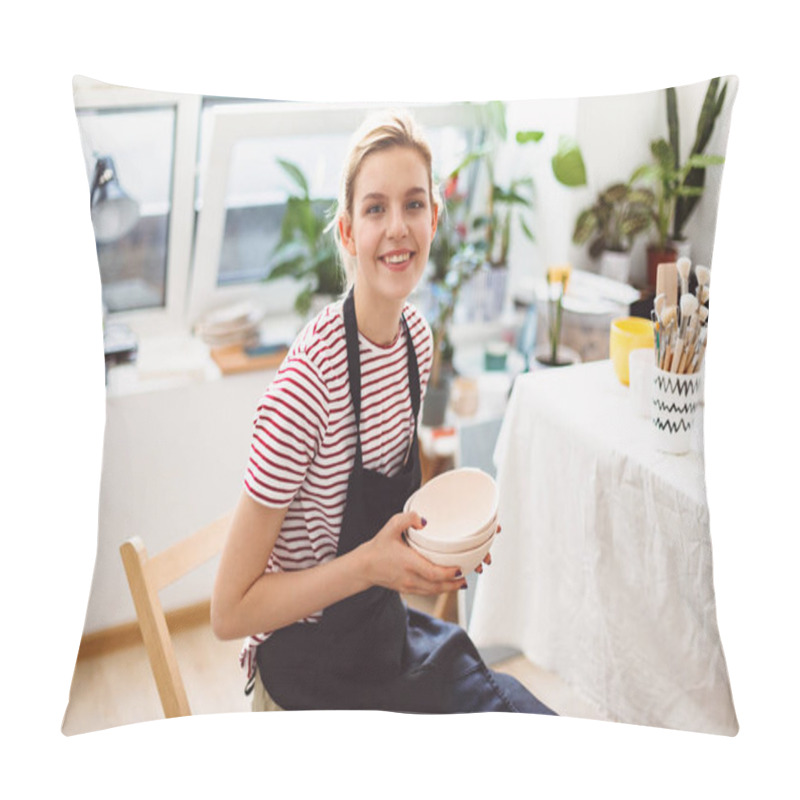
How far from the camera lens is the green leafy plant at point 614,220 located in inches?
58.0

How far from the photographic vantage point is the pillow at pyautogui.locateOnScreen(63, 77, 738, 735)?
4.42 ft

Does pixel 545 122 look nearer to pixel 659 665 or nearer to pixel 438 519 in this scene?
pixel 438 519

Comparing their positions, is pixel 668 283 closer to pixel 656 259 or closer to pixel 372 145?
pixel 656 259

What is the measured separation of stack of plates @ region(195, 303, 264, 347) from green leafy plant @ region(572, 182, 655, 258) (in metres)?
0.46

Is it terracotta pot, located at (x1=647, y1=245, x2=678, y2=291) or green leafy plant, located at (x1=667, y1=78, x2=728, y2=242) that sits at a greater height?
green leafy plant, located at (x1=667, y1=78, x2=728, y2=242)

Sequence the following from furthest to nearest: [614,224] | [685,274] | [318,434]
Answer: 1. [614,224]
2. [685,274]
3. [318,434]

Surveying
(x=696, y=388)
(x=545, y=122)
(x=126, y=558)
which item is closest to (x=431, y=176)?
(x=545, y=122)

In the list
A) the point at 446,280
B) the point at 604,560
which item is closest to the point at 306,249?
the point at 446,280

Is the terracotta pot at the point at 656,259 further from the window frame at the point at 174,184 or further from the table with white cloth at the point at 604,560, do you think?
the window frame at the point at 174,184

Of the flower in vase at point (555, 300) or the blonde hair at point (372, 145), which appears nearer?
the blonde hair at point (372, 145)

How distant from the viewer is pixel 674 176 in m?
1.42

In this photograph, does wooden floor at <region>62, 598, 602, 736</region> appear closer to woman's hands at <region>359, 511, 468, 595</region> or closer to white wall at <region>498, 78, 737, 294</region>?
woman's hands at <region>359, 511, 468, 595</region>

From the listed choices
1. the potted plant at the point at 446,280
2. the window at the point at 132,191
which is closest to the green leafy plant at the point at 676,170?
the potted plant at the point at 446,280

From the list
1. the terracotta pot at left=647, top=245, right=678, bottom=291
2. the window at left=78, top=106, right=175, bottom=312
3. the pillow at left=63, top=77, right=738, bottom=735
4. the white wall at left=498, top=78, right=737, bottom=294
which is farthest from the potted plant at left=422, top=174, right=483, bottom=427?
the window at left=78, top=106, right=175, bottom=312
